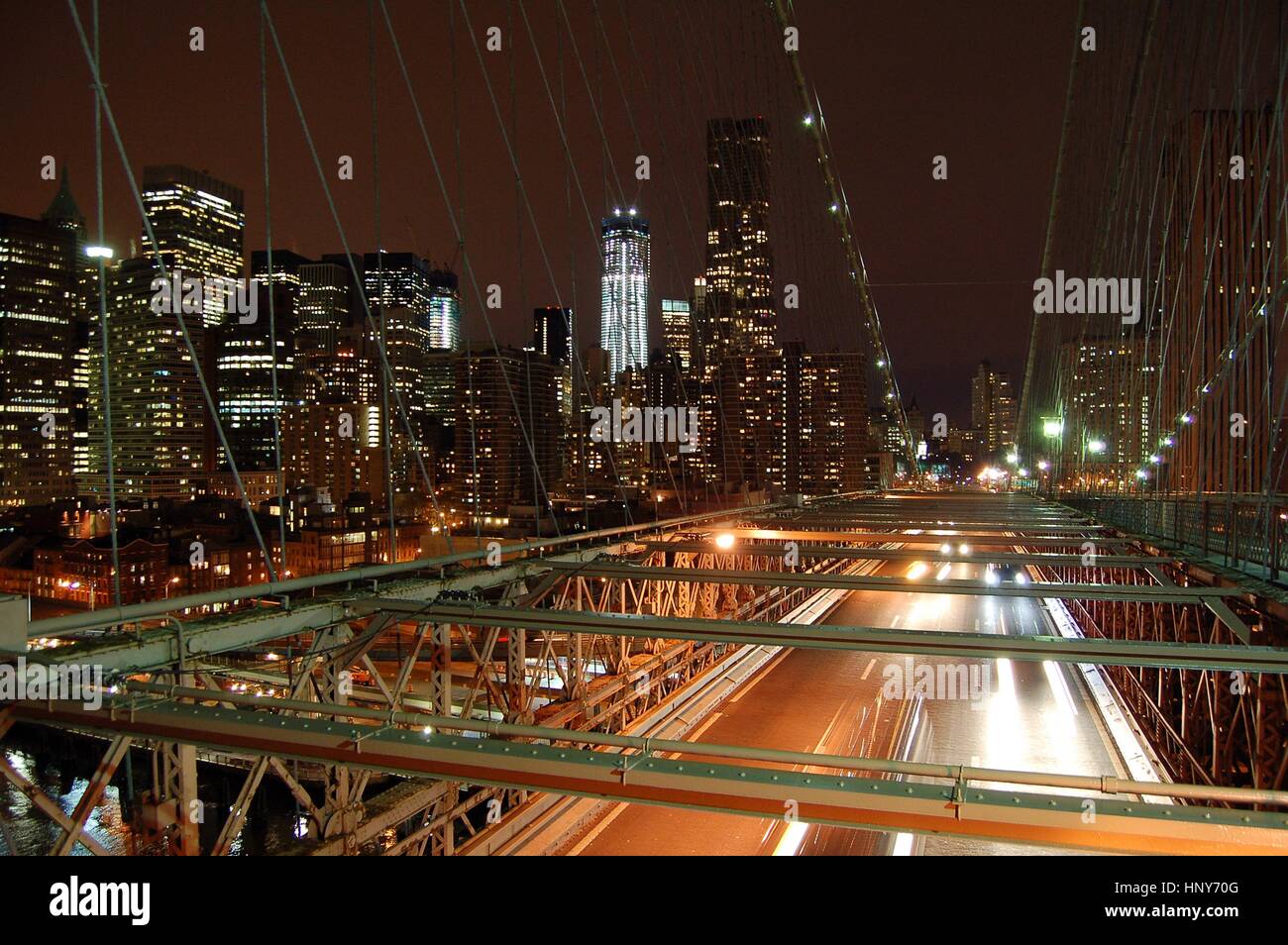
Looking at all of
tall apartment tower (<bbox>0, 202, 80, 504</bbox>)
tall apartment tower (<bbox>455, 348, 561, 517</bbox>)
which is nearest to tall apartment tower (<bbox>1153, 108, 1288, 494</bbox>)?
tall apartment tower (<bbox>455, 348, 561, 517</bbox>)

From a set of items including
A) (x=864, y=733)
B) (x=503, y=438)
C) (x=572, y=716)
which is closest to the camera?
(x=572, y=716)

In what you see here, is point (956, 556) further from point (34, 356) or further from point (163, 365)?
point (34, 356)

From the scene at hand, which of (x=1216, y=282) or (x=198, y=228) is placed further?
(x=198, y=228)

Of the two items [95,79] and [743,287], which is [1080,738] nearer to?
[95,79]

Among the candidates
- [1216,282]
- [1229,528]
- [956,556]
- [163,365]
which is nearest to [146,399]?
[163,365]

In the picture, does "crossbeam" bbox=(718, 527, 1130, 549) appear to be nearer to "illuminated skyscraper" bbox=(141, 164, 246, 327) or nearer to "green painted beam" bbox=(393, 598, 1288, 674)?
"green painted beam" bbox=(393, 598, 1288, 674)

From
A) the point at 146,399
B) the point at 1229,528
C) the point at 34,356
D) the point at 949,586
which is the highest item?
the point at 34,356
